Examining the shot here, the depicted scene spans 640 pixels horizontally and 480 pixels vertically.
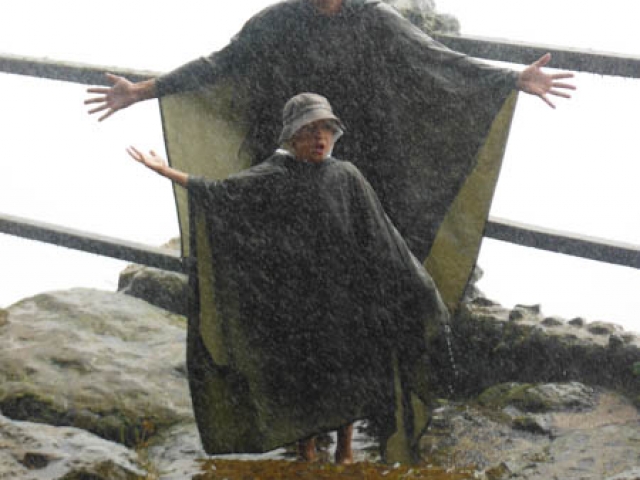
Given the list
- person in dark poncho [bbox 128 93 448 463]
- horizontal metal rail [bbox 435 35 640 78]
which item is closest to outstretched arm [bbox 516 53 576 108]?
horizontal metal rail [bbox 435 35 640 78]

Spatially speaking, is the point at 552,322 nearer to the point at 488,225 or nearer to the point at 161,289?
the point at 488,225

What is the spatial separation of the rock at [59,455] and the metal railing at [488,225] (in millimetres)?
1285

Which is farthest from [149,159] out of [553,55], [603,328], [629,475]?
[603,328]

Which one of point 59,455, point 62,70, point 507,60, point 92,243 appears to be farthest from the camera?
point 92,243

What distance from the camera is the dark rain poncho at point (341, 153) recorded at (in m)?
4.70

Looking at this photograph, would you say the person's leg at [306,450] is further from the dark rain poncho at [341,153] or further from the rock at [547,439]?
the rock at [547,439]

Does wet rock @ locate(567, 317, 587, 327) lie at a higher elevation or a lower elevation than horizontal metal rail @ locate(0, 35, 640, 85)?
lower

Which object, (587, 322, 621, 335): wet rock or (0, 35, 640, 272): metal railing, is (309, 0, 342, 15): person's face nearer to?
(0, 35, 640, 272): metal railing

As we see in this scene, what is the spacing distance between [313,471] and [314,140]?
1226 mm

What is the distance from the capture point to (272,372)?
4.72 metres

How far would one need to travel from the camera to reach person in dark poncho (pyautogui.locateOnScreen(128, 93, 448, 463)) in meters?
4.59

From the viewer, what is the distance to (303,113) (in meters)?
4.44

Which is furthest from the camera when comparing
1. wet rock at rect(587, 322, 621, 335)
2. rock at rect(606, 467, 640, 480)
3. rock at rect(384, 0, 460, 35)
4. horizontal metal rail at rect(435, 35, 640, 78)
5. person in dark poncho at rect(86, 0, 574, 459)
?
rock at rect(384, 0, 460, 35)

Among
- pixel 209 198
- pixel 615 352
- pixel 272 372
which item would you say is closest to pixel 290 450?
pixel 272 372
